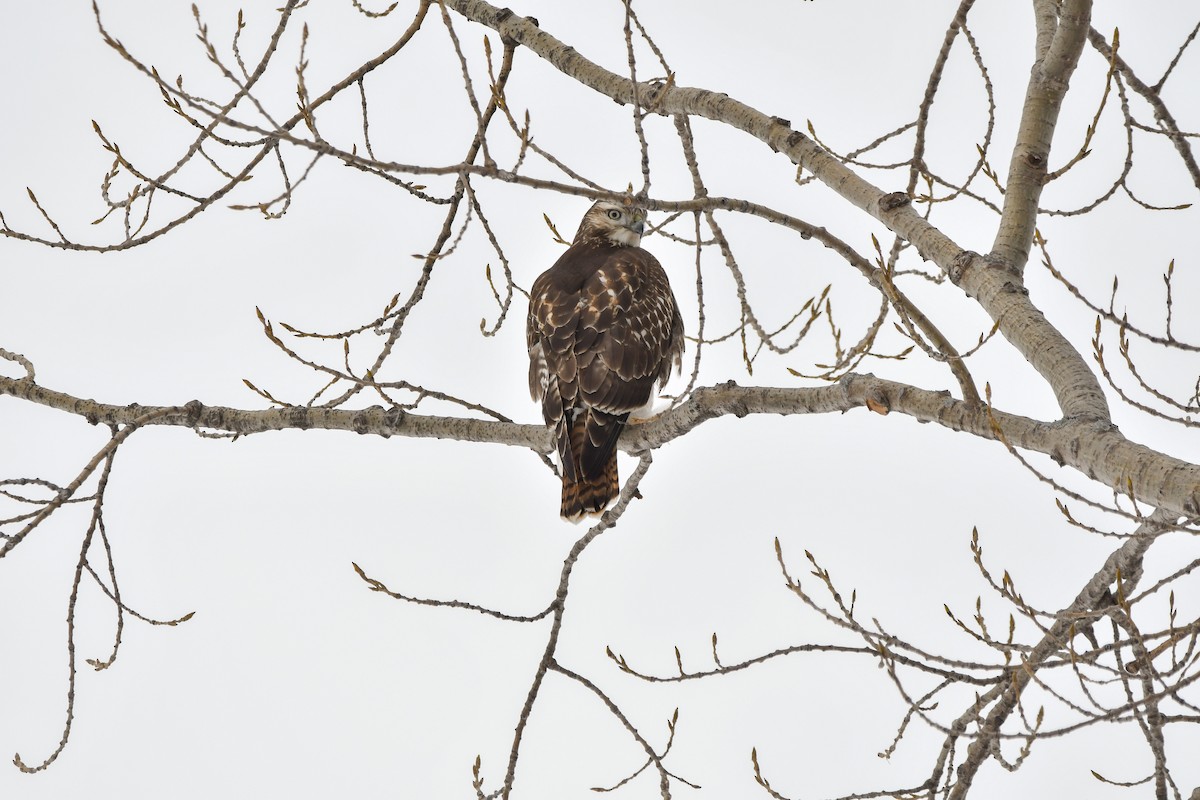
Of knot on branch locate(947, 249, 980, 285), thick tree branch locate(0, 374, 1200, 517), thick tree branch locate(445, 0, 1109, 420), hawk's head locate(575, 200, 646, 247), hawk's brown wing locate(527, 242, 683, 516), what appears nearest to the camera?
thick tree branch locate(0, 374, 1200, 517)

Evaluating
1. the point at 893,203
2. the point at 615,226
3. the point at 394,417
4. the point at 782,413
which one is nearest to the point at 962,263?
the point at 893,203

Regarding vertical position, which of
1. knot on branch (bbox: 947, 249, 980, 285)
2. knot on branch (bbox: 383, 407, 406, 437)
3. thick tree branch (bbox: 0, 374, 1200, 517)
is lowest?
thick tree branch (bbox: 0, 374, 1200, 517)

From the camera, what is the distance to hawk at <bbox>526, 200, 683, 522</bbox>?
13.6 ft

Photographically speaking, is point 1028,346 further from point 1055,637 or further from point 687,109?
point 687,109

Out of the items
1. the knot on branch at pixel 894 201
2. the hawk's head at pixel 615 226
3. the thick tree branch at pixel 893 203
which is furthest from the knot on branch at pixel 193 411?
the knot on branch at pixel 894 201

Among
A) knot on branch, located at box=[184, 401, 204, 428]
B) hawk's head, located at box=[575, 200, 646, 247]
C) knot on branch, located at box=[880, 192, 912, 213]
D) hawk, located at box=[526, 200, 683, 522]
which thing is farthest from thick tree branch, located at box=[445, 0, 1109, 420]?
knot on branch, located at box=[184, 401, 204, 428]

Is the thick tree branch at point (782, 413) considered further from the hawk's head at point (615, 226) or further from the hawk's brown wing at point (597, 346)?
the hawk's head at point (615, 226)

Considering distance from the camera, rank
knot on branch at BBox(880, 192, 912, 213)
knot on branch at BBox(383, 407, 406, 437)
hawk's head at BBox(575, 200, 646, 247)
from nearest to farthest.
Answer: knot on branch at BBox(880, 192, 912, 213), knot on branch at BBox(383, 407, 406, 437), hawk's head at BBox(575, 200, 646, 247)

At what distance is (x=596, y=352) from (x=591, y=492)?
1.70ft

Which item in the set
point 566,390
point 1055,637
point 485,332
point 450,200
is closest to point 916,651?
point 1055,637

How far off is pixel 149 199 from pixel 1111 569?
3.29 metres

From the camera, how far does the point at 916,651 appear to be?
108 inches

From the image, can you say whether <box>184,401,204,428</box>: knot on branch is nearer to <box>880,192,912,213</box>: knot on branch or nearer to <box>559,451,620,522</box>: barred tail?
<box>559,451,620,522</box>: barred tail

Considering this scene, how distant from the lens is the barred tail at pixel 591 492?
4.19m
